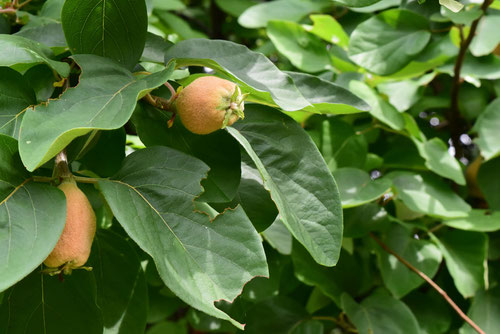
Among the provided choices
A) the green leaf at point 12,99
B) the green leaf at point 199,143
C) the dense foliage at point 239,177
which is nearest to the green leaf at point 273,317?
the dense foliage at point 239,177

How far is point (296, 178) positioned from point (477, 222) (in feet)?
1.68

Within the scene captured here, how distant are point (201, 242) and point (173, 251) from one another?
0.03 m

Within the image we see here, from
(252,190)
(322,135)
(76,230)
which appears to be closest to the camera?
(76,230)

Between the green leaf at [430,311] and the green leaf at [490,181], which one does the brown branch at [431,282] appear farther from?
the green leaf at [490,181]

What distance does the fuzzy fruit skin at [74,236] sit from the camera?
43 cm

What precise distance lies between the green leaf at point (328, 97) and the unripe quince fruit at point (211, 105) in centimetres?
11

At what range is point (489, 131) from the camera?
95 centimetres

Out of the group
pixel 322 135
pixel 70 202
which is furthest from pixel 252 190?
pixel 322 135

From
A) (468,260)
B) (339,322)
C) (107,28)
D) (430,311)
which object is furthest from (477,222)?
(107,28)

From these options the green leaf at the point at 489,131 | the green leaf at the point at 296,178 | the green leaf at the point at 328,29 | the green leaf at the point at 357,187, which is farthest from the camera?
the green leaf at the point at 328,29

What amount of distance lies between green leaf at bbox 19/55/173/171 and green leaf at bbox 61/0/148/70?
40mm

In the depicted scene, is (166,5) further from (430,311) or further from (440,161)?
(430,311)

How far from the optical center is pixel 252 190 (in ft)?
1.95

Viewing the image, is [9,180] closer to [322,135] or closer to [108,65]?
[108,65]
